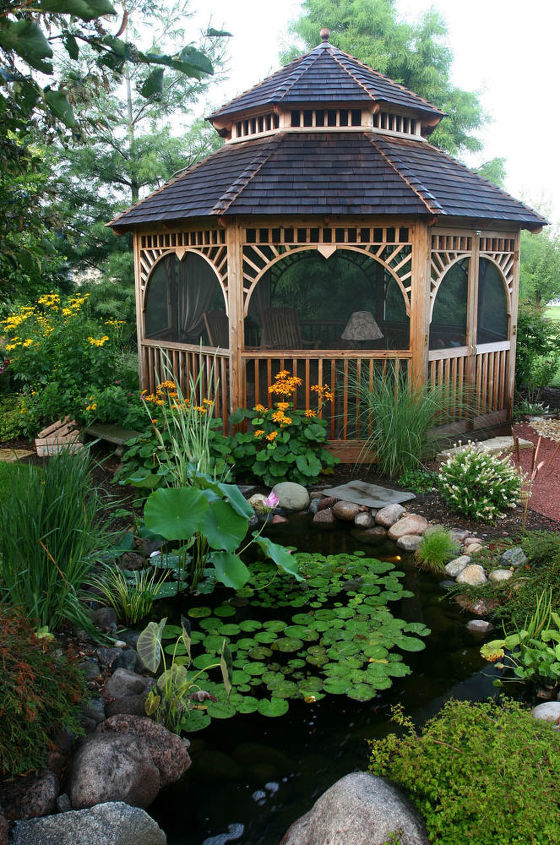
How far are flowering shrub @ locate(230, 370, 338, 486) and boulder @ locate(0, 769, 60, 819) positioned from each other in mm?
4400

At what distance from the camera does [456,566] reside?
5445 mm

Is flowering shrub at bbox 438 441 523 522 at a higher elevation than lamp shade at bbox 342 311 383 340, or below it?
below

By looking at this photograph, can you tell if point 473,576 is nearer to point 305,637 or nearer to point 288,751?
point 305,637

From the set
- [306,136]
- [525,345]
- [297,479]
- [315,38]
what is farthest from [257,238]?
[315,38]

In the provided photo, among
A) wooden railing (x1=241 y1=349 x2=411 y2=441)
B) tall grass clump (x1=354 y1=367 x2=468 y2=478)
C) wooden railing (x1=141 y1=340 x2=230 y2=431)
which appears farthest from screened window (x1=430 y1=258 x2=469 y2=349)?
wooden railing (x1=141 y1=340 x2=230 y2=431)

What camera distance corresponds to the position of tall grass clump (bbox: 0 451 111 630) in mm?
3830

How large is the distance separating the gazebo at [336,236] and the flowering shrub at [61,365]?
903mm

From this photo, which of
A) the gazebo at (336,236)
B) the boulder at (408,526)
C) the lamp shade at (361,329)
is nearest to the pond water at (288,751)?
the boulder at (408,526)

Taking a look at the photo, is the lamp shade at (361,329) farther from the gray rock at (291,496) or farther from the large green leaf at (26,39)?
the large green leaf at (26,39)

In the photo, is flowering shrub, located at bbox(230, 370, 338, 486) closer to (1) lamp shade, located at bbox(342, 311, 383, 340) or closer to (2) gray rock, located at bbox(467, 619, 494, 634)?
(1) lamp shade, located at bbox(342, 311, 383, 340)

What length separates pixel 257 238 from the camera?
786 centimetres

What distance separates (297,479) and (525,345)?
535 centimetres

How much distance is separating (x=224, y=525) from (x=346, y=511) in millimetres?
2365

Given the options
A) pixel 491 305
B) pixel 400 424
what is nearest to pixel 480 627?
pixel 400 424
